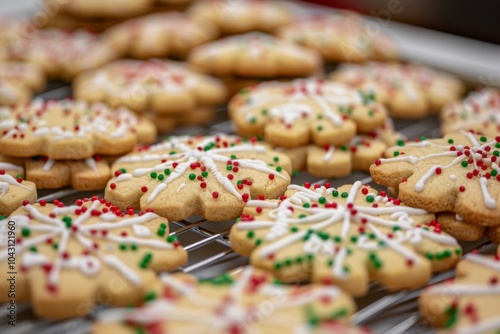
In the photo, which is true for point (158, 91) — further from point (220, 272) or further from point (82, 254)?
point (82, 254)

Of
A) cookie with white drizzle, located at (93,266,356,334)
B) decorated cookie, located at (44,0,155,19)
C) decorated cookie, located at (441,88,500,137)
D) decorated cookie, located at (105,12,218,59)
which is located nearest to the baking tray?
decorated cookie, located at (441,88,500,137)

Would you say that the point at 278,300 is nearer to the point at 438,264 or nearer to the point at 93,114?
the point at 438,264

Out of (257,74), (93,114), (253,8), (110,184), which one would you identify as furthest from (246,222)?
(253,8)

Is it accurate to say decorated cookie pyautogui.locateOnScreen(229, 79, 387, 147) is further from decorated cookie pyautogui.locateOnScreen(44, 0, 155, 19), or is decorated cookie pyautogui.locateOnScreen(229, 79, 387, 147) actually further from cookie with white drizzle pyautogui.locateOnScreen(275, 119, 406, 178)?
decorated cookie pyautogui.locateOnScreen(44, 0, 155, 19)

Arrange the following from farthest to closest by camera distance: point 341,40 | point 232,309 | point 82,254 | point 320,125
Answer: point 341,40
point 320,125
point 82,254
point 232,309

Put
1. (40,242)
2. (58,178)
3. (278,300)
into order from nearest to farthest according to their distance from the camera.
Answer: (278,300) → (40,242) → (58,178)

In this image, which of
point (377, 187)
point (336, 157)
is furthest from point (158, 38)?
point (377, 187)

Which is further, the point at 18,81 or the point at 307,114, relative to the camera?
the point at 18,81
